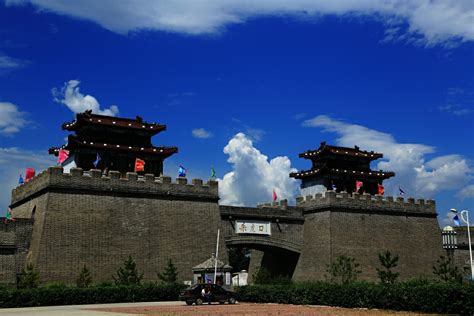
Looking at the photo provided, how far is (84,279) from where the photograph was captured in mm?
34656

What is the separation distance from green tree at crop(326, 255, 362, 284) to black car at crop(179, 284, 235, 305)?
10.6 m

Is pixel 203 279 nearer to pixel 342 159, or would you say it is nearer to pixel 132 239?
pixel 132 239

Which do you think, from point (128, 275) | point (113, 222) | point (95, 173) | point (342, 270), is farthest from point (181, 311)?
point (342, 270)

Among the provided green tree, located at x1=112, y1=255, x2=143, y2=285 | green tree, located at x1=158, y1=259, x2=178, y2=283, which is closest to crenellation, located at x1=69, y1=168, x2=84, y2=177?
green tree, located at x1=112, y1=255, x2=143, y2=285

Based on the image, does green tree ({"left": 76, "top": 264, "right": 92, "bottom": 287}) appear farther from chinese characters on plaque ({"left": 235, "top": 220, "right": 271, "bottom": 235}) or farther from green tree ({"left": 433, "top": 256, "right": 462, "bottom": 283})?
green tree ({"left": 433, "top": 256, "right": 462, "bottom": 283})

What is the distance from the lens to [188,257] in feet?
131

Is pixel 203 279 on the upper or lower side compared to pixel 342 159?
lower

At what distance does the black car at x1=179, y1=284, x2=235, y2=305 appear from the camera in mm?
32000

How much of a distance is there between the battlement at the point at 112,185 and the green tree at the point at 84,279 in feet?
17.8

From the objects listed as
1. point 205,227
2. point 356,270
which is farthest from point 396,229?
point 205,227

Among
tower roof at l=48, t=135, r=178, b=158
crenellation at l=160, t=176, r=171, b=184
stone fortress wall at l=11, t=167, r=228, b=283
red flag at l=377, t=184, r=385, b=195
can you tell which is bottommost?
stone fortress wall at l=11, t=167, r=228, b=283

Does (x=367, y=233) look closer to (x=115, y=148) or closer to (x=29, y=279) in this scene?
(x=115, y=148)

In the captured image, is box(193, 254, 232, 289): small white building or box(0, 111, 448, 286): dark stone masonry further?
box(193, 254, 232, 289): small white building

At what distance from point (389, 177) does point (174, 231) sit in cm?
2702
